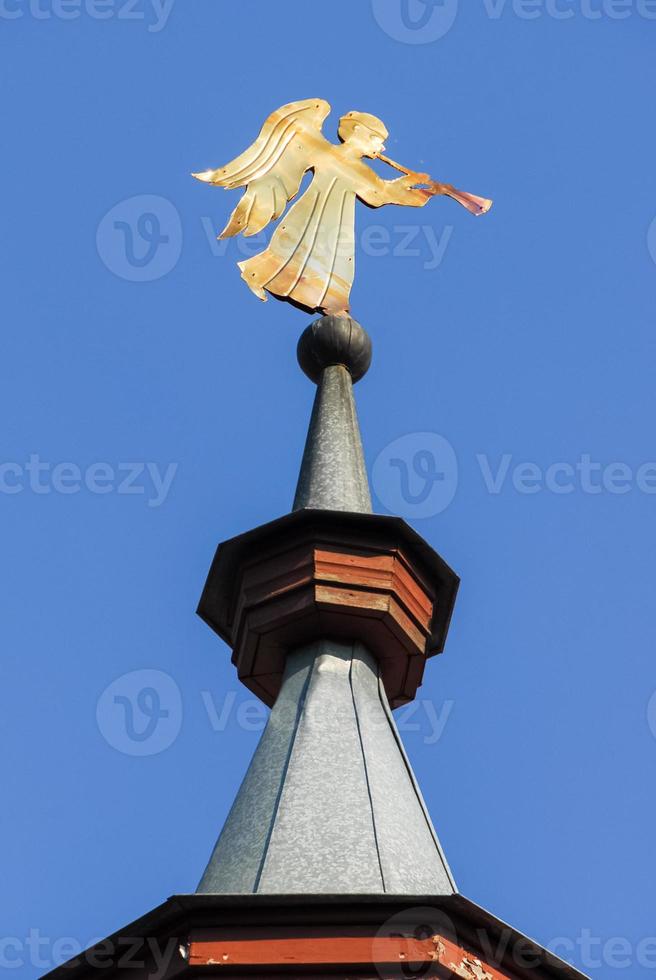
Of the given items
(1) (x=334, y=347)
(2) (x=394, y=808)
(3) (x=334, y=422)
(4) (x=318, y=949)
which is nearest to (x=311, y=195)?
(1) (x=334, y=347)

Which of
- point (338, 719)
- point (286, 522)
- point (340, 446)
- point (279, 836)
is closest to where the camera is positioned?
point (279, 836)

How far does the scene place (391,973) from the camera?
7902mm

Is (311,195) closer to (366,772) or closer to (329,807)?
(366,772)

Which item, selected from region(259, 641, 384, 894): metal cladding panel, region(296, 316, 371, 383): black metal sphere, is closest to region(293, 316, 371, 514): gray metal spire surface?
region(296, 316, 371, 383): black metal sphere

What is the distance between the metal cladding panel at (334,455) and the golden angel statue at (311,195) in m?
0.48

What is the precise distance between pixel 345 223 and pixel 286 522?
2449mm

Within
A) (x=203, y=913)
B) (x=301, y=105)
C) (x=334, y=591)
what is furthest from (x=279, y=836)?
(x=301, y=105)

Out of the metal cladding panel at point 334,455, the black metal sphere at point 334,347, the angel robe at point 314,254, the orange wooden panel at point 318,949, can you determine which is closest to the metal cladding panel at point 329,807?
the orange wooden panel at point 318,949

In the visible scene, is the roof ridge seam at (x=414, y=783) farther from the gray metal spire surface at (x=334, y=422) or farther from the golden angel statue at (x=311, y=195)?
the golden angel statue at (x=311, y=195)

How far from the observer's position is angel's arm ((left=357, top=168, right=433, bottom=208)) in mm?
12531

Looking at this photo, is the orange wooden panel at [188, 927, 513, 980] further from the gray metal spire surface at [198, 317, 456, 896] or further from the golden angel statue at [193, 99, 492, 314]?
the golden angel statue at [193, 99, 492, 314]

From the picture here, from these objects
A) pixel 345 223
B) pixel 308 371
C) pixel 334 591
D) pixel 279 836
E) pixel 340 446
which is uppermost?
pixel 345 223

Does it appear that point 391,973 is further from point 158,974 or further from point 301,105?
point 301,105

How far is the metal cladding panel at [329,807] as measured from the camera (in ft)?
28.4
